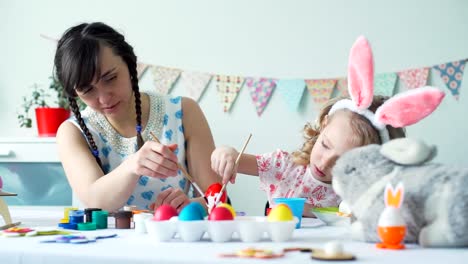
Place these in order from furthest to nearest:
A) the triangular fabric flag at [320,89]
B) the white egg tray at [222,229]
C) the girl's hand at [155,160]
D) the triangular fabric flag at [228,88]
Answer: the triangular fabric flag at [228,88] < the triangular fabric flag at [320,89] < the girl's hand at [155,160] < the white egg tray at [222,229]

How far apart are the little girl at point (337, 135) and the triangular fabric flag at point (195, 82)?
4.30ft

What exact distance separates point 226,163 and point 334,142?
0.79 ft

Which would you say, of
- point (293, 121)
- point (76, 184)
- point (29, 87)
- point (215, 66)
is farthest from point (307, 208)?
point (29, 87)

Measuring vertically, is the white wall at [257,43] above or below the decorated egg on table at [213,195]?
above

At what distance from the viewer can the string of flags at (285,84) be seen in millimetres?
2742

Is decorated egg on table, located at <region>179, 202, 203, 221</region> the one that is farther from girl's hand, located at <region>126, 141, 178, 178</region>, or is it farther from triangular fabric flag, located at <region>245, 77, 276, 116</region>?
triangular fabric flag, located at <region>245, 77, 276, 116</region>

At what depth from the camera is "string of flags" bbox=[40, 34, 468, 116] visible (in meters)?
2.74

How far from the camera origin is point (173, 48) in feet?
10.2

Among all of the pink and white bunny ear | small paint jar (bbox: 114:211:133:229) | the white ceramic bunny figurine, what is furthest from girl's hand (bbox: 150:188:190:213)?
the white ceramic bunny figurine

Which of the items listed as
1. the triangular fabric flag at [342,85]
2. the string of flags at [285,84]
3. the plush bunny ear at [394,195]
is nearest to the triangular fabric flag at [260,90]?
the string of flags at [285,84]

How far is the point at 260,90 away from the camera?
2.93m

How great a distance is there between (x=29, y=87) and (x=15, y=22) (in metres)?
0.38

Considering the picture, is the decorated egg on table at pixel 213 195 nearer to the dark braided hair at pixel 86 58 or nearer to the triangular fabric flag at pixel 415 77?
the dark braided hair at pixel 86 58

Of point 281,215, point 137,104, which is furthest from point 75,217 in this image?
point 137,104
